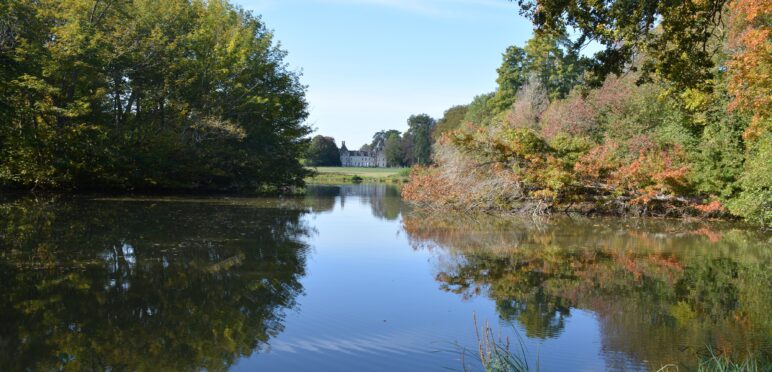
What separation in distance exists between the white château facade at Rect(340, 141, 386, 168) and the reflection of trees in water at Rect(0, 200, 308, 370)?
Answer: 4663 inches

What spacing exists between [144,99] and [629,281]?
25.0m

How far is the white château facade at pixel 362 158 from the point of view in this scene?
434 feet

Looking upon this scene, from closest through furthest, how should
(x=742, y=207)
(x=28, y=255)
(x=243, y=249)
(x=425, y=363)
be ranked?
(x=425, y=363), (x=28, y=255), (x=243, y=249), (x=742, y=207)

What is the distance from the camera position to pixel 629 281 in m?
8.93

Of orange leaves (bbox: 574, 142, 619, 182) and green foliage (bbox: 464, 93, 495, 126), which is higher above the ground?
green foliage (bbox: 464, 93, 495, 126)

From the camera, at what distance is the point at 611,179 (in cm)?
1981

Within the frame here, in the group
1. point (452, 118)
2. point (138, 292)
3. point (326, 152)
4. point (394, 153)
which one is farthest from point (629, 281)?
point (394, 153)

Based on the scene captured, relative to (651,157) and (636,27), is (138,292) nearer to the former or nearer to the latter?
(636,27)

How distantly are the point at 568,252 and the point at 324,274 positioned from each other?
5198mm

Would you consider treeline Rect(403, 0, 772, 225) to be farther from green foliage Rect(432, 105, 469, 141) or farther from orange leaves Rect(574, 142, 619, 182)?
green foliage Rect(432, 105, 469, 141)

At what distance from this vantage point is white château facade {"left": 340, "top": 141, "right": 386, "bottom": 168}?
13235 cm

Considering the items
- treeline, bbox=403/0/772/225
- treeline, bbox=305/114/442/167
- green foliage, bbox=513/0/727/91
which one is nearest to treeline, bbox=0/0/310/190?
treeline, bbox=403/0/772/225

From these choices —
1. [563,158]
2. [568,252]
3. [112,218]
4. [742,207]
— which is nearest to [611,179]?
[563,158]

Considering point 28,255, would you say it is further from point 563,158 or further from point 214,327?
point 563,158
